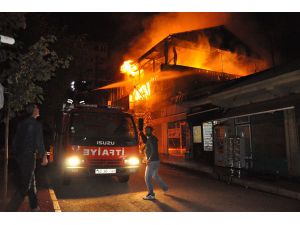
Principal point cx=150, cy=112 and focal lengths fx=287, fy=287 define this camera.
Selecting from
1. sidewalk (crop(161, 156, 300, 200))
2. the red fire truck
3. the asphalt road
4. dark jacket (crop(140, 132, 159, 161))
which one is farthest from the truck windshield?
sidewalk (crop(161, 156, 300, 200))

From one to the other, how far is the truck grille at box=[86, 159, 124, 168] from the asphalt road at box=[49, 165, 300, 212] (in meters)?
0.71

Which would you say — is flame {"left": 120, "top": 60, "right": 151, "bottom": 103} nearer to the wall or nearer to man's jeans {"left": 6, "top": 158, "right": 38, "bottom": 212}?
the wall

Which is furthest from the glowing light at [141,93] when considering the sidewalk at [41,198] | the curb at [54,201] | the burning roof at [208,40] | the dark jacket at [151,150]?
the curb at [54,201]

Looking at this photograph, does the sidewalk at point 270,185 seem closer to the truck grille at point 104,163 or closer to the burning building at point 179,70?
the truck grille at point 104,163

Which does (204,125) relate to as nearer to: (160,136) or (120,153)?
(160,136)

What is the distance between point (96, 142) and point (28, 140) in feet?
9.93

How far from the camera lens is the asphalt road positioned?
6.23 m

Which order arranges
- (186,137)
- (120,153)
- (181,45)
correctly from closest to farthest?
(120,153), (186,137), (181,45)

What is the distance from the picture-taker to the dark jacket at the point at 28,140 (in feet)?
18.3

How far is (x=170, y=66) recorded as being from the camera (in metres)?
22.9

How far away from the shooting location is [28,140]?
18.4 feet

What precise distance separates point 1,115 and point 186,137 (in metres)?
13.4
